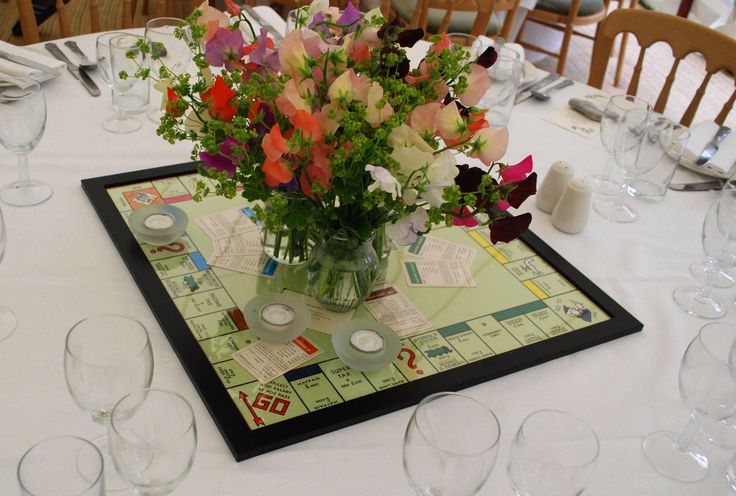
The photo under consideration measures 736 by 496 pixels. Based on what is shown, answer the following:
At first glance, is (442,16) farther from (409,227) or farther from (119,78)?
(409,227)

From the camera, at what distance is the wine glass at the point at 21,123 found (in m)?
1.21

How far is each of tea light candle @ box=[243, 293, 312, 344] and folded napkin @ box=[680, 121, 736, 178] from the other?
102 cm

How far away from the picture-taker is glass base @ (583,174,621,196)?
162 cm

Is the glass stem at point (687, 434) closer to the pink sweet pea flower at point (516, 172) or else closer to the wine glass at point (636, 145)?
the pink sweet pea flower at point (516, 172)

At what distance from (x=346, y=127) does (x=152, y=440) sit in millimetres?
399

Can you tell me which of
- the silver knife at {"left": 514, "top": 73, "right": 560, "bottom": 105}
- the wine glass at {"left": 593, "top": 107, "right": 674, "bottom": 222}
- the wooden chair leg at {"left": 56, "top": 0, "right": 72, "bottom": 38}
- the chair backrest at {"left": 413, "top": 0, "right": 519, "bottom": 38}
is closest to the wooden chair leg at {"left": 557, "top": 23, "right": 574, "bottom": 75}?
the chair backrest at {"left": 413, "top": 0, "right": 519, "bottom": 38}

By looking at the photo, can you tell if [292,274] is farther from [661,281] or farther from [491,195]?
[661,281]

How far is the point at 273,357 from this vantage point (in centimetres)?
107

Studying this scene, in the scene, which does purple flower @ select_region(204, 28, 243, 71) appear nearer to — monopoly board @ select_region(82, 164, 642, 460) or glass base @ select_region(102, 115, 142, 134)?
monopoly board @ select_region(82, 164, 642, 460)

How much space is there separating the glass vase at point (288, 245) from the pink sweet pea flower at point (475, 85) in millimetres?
325

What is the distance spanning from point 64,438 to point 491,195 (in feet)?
1.85

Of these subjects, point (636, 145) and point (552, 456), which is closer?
point (552, 456)

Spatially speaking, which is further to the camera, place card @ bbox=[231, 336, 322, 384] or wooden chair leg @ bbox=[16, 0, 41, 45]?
wooden chair leg @ bbox=[16, 0, 41, 45]

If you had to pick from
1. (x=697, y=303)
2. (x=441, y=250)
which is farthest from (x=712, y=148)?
(x=441, y=250)
